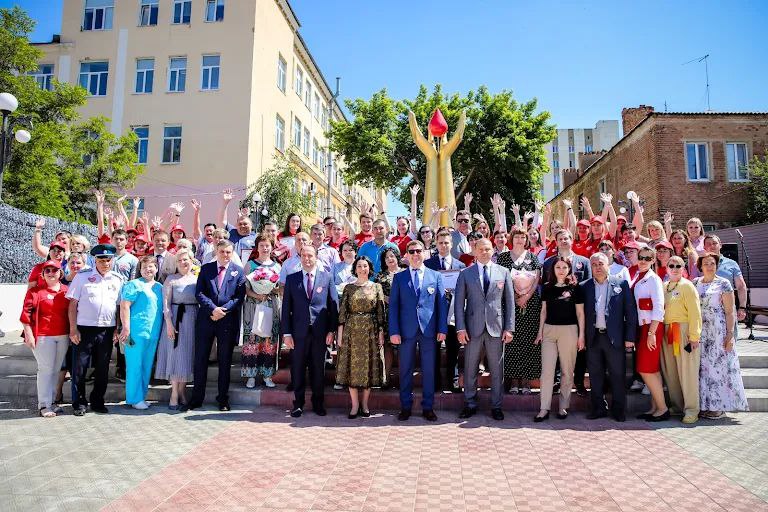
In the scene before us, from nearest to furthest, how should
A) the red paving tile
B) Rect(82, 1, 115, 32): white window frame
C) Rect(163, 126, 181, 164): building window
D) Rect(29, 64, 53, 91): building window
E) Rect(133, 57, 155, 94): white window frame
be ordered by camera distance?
the red paving tile < Rect(163, 126, 181, 164): building window < Rect(133, 57, 155, 94): white window frame < Rect(82, 1, 115, 32): white window frame < Rect(29, 64, 53, 91): building window

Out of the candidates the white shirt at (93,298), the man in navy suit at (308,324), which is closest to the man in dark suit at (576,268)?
the man in navy suit at (308,324)

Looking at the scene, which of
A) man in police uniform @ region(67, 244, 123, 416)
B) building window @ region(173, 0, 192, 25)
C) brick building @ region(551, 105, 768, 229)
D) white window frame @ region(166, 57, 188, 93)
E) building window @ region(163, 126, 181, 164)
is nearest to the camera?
man in police uniform @ region(67, 244, 123, 416)

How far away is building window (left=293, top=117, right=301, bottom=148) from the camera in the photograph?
2916 cm

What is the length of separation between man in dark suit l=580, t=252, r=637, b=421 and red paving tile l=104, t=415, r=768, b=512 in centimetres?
51

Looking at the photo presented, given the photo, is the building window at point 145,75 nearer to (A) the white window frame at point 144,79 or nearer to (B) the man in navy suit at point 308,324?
(A) the white window frame at point 144,79

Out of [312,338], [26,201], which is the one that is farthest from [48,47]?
[312,338]

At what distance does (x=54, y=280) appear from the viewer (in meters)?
6.02

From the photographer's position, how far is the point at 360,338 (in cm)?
587

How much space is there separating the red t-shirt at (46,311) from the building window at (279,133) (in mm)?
21133

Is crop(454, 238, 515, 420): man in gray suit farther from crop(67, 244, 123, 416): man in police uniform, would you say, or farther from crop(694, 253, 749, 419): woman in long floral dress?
crop(67, 244, 123, 416): man in police uniform

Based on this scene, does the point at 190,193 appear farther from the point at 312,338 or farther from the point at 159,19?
the point at 312,338

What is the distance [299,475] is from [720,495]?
324cm

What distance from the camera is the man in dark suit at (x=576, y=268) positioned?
19.7 ft

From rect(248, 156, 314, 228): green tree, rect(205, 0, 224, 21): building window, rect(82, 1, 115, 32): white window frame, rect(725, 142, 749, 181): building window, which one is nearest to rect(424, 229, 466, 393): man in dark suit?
rect(248, 156, 314, 228): green tree
